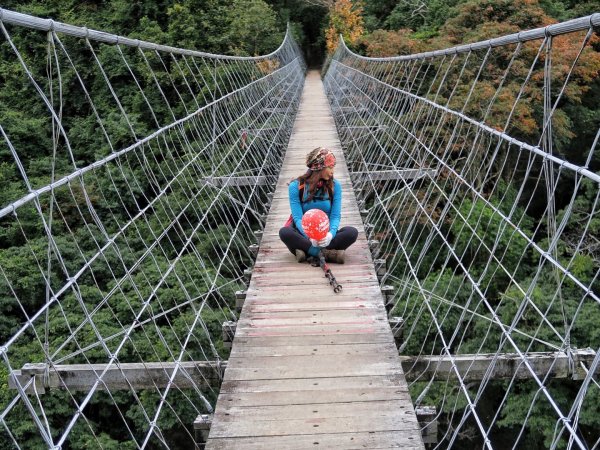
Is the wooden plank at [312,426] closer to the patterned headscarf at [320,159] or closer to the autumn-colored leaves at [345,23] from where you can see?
the patterned headscarf at [320,159]

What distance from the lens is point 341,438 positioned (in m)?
1.72

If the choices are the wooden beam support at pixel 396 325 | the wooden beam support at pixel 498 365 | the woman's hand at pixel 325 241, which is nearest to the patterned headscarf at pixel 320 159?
the woman's hand at pixel 325 241

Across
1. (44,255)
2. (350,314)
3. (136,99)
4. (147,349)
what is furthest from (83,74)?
(350,314)

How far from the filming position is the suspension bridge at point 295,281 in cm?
175

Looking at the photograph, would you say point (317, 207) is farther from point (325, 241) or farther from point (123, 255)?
point (123, 255)

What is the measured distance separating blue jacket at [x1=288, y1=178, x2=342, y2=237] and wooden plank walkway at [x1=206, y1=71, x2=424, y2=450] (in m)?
0.22

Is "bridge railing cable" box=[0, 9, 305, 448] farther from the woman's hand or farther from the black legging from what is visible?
the woman's hand

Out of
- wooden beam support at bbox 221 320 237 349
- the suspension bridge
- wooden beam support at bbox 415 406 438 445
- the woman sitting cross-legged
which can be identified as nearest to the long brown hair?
the woman sitting cross-legged

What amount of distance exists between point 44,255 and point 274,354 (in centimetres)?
511

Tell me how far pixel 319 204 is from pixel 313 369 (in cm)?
119

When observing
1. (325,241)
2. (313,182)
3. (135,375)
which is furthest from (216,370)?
(313,182)

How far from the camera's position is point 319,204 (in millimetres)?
3115

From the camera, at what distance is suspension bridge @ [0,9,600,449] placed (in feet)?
5.74

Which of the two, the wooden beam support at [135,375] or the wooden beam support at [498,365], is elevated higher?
the wooden beam support at [135,375]
